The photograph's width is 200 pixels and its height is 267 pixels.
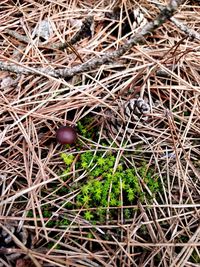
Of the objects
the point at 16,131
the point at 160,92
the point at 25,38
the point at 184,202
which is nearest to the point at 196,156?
the point at 184,202

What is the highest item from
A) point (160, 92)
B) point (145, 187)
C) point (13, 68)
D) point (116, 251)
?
point (13, 68)

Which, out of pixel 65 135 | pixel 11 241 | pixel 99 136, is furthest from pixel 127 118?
pixel 11 241

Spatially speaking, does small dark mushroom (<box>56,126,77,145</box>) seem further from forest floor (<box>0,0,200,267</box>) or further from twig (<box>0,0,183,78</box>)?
twig (<box>0,0,183,78</box>)

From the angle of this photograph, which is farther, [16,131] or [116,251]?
[16,131]

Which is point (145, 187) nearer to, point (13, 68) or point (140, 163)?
point (140, 163)

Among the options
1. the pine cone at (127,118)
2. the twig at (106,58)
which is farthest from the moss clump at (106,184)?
the twig at (106,58)

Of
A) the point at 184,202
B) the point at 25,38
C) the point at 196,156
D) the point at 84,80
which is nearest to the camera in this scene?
the point at 184,202
